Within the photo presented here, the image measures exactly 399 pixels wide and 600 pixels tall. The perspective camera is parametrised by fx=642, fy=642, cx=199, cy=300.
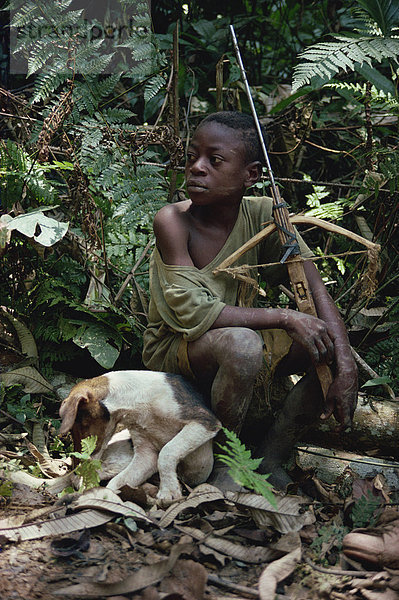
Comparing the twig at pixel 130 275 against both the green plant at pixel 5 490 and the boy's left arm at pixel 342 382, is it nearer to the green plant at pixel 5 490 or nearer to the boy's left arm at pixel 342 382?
the boy's left arm at pixel 342 382

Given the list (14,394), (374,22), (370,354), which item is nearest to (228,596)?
(14,394)

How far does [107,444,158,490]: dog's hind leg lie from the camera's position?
2871mm

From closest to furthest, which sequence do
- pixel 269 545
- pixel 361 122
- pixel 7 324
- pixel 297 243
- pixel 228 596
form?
1. pixel 228 596
2. pixel 269 545
3. pixel 297 243
4. pixel 7 324
5. pixel 361 122

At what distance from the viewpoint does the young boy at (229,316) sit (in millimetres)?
3010

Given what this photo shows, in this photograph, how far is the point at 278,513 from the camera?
259 cm

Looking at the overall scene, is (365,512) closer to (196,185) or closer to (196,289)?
(196,289)

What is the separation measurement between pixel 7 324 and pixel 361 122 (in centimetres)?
314

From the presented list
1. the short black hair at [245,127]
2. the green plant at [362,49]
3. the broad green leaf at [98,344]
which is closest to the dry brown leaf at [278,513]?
the broad green leaf at [98,344]

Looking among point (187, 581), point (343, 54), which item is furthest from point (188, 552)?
point (343, 54)

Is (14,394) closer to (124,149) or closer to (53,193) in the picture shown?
(53,193)

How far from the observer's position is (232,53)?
5.62 m

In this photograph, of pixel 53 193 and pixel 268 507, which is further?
pixel 53 193

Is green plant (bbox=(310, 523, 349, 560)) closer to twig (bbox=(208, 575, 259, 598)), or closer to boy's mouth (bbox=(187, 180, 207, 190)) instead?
twig (bbox=(208, 575, 259, 598))

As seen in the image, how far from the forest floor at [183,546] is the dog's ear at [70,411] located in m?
0.29
